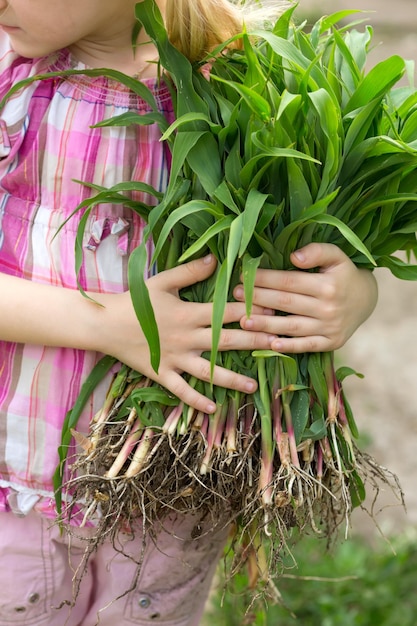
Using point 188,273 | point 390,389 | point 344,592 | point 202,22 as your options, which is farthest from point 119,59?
point 390,389

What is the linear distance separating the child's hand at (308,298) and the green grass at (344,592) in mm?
1034

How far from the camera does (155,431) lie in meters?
1.30

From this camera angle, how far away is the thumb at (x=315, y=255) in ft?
4.16

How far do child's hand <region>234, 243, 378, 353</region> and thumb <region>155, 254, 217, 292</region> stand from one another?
0.05 meters

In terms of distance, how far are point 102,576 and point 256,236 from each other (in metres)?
0.68

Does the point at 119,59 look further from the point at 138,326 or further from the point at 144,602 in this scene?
the point at 144,602

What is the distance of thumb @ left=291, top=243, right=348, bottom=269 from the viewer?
127cm

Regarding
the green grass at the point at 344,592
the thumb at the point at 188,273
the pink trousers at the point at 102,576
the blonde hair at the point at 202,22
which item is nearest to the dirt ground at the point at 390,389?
the green grass at the point at 344,592

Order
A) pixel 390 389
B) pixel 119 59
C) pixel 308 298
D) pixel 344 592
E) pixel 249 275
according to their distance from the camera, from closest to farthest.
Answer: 1. pixel 249 275
2. pixel 308 298
3. pixel 119 59
4. pixel 344 592
5. pixel 390 389

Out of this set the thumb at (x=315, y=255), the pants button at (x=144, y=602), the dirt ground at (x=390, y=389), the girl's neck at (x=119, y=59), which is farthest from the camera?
the dirt ground at (x=390, y=389)

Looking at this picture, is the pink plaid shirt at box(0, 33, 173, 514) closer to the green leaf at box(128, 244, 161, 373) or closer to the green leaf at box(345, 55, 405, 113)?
the green leaf at box(128, 244, 161, 373)

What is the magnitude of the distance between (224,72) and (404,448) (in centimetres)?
189

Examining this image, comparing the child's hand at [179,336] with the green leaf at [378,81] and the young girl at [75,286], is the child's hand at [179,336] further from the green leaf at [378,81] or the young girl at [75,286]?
the green leaf at [378,81]

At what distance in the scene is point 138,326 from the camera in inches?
51.4
